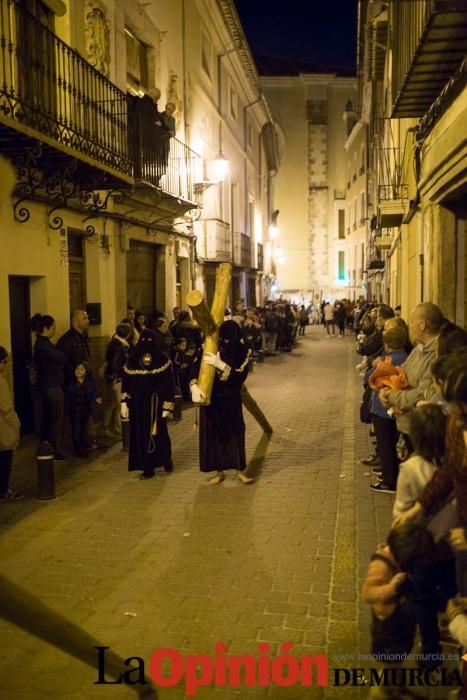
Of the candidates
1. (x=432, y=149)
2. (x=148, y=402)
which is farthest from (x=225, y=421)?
(x=432, y=149)

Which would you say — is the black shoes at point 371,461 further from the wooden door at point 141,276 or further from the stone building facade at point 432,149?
the wooden door at point 141,276

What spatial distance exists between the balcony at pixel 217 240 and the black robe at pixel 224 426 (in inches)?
495

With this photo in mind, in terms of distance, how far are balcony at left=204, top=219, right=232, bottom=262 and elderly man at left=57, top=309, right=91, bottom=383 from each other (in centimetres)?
1082

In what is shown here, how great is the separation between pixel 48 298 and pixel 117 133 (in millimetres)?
3617

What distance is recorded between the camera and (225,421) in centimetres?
755

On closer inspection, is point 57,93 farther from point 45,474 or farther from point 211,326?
point 45,474

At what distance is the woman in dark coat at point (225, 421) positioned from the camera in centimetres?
751

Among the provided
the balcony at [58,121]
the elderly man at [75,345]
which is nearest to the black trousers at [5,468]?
the elderly man at [75,345]

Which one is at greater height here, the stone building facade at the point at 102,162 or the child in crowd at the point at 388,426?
the stone building facade at the point at 102,162

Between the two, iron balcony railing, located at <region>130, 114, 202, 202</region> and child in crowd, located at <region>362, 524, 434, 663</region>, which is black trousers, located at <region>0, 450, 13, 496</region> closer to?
child in crowd, located at <region>362, 524, 434, 663</region>

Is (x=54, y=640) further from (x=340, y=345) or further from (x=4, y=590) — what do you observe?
(x=340, y=345)

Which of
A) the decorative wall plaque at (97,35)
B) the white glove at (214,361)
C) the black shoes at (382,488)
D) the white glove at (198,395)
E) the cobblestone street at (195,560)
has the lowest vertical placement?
the cobblestone street at (195,560)

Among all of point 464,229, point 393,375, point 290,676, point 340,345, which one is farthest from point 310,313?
point 290,676

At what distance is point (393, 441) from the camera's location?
7125mm
